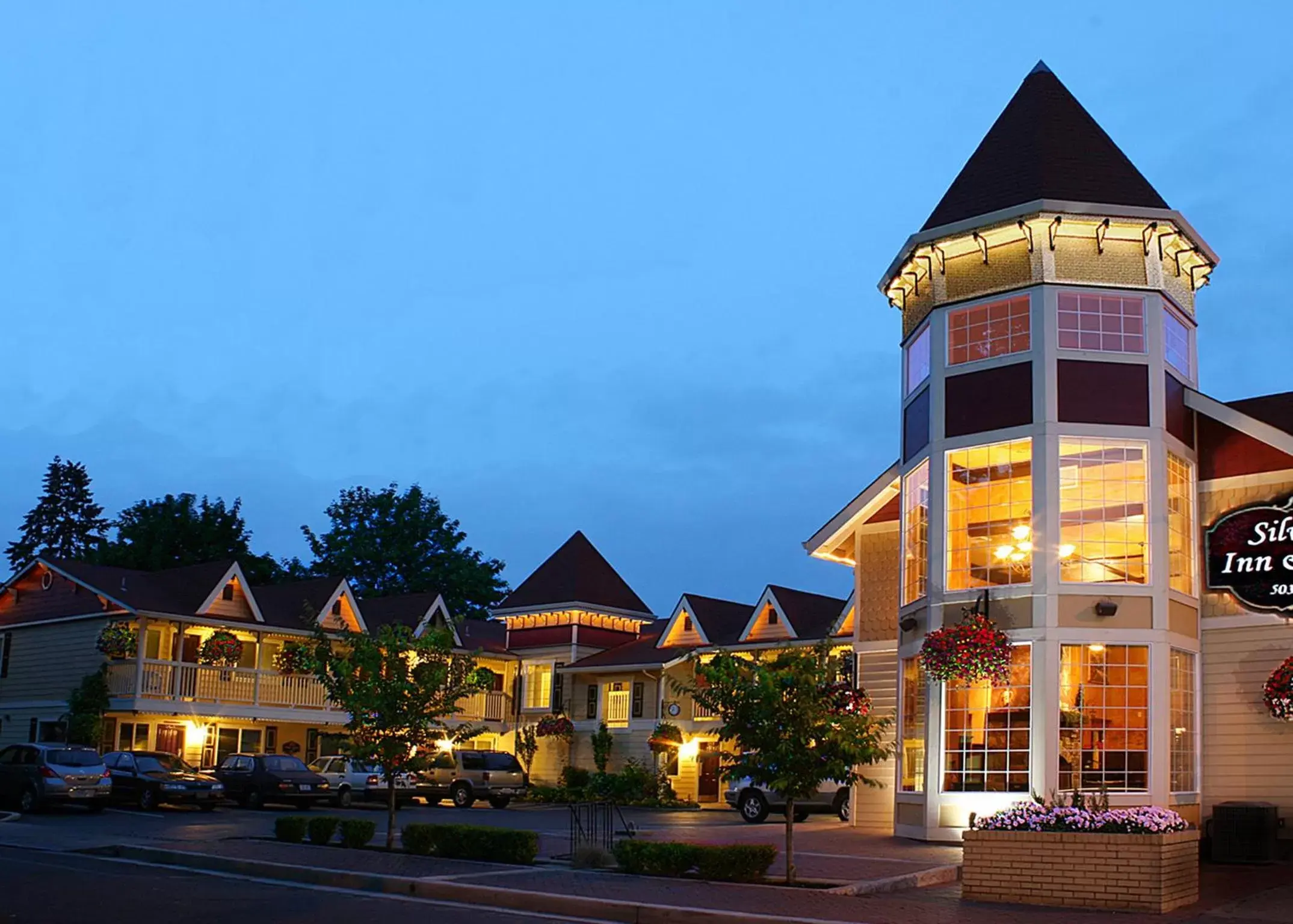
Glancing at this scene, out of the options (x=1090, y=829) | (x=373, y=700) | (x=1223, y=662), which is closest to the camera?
(x=1090, y=829)

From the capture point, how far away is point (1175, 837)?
1498 centimetres

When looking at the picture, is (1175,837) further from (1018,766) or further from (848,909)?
(1018,766)

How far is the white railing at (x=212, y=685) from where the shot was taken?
38.6m

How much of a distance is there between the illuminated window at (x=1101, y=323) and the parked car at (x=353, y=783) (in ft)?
71.2

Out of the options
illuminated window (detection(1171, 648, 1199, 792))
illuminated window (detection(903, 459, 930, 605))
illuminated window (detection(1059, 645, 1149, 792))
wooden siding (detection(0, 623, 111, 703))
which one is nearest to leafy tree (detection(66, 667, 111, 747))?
wooden siding (detection(0, 623, 111, 703))

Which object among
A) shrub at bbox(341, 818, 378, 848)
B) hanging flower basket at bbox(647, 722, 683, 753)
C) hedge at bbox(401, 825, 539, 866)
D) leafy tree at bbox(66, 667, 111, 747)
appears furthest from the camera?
hanging flower basket at bbox(647, 722, 683, 753)

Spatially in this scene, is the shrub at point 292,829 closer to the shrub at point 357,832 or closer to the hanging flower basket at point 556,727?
the shrub at point 357,832

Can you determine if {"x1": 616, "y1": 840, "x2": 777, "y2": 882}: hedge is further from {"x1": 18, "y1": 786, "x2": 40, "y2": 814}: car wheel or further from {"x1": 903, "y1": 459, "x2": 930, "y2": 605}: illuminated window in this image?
{"x1": 18, "y1": 786, "x2": 40, "y2": 814}: car wheel

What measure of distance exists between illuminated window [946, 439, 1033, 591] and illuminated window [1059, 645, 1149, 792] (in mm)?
1592

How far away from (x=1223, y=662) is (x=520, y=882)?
39.2ft

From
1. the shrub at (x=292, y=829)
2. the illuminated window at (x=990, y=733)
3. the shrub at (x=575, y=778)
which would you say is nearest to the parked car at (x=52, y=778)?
the shrub at (x=292, y=829)

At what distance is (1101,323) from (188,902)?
15.7 meters

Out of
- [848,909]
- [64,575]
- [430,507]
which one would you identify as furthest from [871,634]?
[430,507]

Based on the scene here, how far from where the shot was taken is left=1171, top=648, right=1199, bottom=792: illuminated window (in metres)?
21.1
